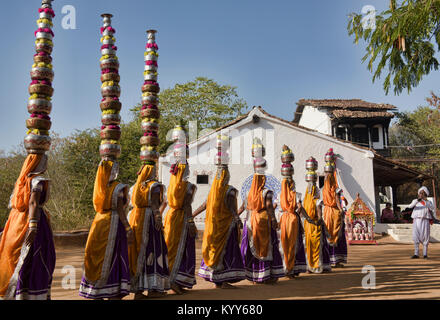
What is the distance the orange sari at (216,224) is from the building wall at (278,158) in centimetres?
1000

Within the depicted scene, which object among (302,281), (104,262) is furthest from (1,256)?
(302,281)

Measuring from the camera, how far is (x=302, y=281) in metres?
7.12

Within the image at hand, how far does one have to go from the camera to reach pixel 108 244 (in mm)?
4785

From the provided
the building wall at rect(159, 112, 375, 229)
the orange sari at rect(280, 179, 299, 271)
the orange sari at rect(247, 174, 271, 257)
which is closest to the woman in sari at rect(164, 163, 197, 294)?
the orange sari at rect(247, 174, 271, 257)

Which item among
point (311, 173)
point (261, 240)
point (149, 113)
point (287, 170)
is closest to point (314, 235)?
point (311, 173)

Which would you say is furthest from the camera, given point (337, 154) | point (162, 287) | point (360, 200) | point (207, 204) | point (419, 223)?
point (337, 154)

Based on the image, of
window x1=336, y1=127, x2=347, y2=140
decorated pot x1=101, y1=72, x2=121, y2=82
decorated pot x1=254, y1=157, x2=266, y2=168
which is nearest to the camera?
decorated pot x1=101, y1=72, x2=121, y2=82

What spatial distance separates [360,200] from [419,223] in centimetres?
501

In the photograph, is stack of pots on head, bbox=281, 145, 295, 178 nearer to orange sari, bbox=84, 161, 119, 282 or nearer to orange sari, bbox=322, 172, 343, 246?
orange sari, bbox=322, 172, 343, 246

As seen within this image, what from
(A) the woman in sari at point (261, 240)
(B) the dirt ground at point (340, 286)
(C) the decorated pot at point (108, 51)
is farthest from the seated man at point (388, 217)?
(C) the decorated pot at point (108, 51)

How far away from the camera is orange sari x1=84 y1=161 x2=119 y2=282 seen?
185 inches

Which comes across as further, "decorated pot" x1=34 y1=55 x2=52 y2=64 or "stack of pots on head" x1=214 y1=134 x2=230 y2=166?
"stack of pots on head" x1=214 y1=134 x2=230 y2=166

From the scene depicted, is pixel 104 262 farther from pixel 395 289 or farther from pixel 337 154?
pixel 337 154

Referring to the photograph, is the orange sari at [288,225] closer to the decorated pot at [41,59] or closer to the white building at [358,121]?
the decorated pot at [41,59]
